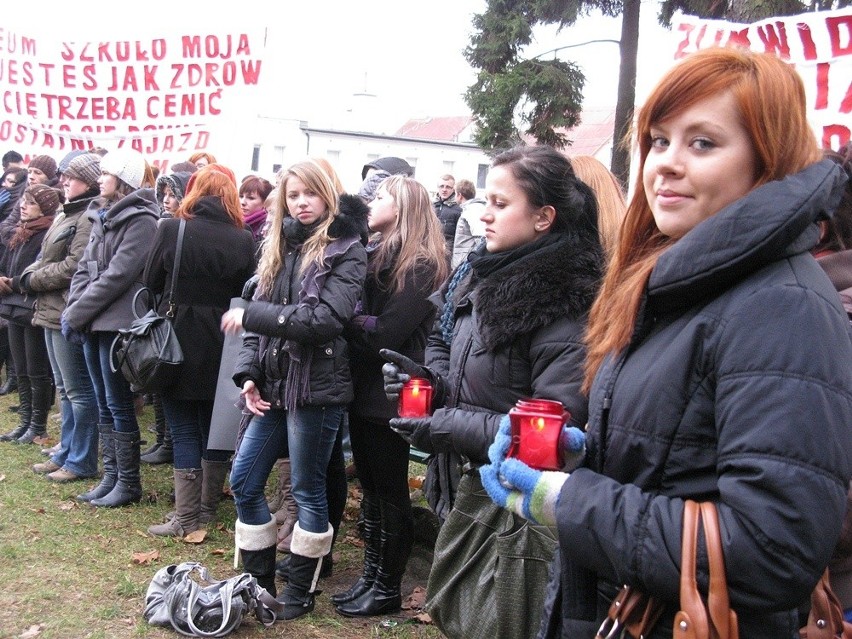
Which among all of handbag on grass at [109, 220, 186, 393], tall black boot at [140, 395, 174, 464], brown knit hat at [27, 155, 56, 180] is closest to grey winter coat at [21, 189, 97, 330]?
tall black boot at [140, 395, 174, 464]

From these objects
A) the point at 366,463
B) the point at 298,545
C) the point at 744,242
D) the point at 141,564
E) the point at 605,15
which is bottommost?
the point at 141,564

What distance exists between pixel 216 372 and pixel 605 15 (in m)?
9.98

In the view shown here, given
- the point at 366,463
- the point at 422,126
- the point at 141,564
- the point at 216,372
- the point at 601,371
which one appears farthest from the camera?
the point at 422,126

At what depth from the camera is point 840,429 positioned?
4.44 ft

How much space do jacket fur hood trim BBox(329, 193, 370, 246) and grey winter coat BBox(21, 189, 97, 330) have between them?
2.88 metres

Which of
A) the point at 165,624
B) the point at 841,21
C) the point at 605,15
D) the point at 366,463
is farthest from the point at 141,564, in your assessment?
the point at 605,15

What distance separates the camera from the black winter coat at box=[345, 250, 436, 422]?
4.18 m

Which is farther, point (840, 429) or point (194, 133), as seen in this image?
point (194, 133)

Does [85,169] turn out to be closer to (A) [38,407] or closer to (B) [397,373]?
(A) [38,407]

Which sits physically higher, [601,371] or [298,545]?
[601,371]

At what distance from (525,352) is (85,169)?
4.70 meters

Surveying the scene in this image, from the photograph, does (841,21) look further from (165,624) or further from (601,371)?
(165,624)

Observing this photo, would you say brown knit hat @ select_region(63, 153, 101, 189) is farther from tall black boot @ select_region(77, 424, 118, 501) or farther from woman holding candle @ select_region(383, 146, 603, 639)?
woman holding candle @ select_region(383, 146, 603, 639)

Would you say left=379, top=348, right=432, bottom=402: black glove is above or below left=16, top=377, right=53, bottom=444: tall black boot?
above
